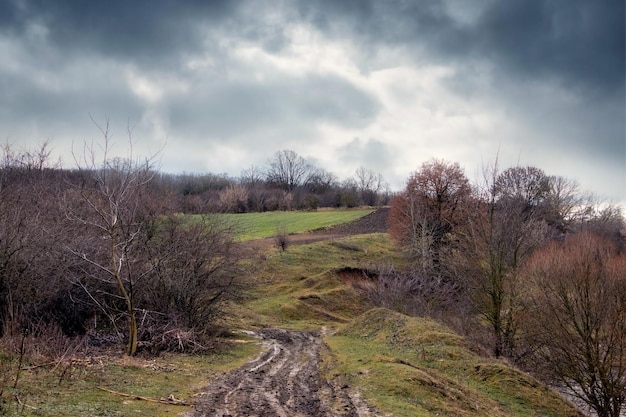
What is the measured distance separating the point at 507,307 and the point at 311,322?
582 inches

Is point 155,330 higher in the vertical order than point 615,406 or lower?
higher

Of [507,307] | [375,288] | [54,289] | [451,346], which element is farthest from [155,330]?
[375,288]

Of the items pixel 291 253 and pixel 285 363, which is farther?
pixel 291 253

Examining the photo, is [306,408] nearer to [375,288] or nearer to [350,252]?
[375,288]

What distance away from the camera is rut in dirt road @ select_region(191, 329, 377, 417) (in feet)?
36.1

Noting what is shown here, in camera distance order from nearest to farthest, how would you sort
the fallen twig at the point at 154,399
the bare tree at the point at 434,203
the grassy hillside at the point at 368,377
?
the grassy hillside at the point at 368,377, the fallen twig at the point at 154,399, the bare tree at the point at 434,203

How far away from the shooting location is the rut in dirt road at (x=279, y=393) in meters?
11.0

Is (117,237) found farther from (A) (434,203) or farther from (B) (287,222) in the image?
(B) (287,222)

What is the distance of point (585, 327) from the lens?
58.4 feet

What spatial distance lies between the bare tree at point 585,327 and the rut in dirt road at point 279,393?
9.32m

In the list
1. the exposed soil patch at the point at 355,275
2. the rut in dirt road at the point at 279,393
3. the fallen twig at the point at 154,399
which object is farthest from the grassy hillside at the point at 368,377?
the exposed soil patch at the point at 355,275

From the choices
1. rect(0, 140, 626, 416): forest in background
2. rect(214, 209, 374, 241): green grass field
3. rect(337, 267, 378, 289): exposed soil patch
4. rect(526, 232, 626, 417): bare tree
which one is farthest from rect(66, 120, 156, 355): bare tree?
rect(214, 209, 374, 241): green grass field

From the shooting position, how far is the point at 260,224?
70.6m

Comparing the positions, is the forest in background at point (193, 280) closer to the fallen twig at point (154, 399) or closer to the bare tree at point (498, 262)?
the bare tree at point (498, 262)
